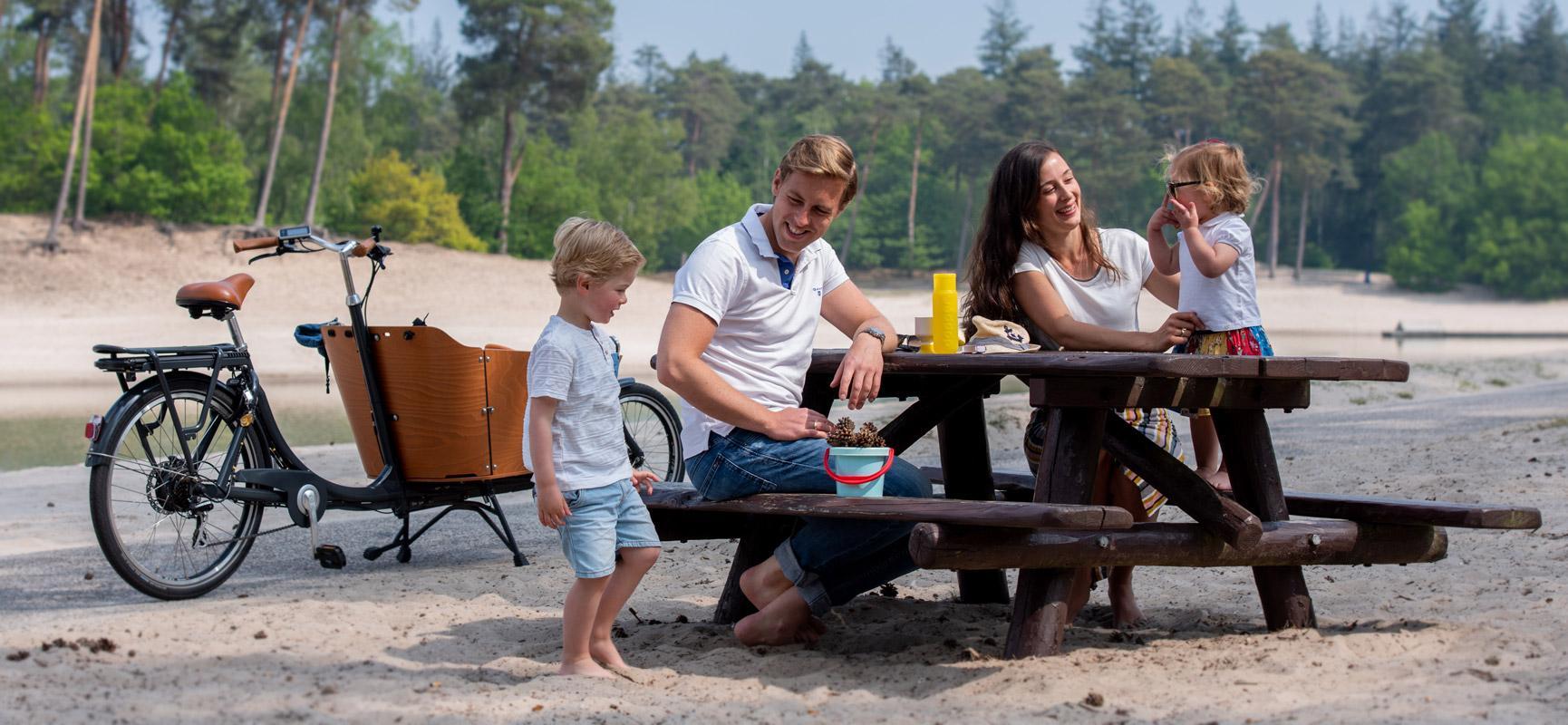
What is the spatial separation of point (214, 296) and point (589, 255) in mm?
2141

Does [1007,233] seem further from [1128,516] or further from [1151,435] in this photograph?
[1128,516]

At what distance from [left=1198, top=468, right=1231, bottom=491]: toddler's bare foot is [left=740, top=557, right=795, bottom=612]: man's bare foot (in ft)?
4.73

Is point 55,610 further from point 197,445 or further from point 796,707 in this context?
point 796,707

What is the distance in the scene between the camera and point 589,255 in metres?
3.93

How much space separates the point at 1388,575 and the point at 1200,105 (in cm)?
6506

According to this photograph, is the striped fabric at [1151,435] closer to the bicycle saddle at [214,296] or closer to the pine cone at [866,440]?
the pine cone at [866,440]

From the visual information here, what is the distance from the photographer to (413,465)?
19.2 ft

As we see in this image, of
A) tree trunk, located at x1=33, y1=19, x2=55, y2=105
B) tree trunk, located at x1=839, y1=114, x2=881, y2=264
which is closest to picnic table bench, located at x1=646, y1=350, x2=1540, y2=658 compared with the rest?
tree trunk, located at x1=33, y1=19, x2=55, y2=105

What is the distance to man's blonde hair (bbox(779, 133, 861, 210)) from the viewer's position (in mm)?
4039

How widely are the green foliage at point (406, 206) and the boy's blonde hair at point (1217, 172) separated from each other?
4473 cm

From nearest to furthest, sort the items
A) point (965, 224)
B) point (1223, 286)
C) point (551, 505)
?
1. point (551, 505)
2. point (1223, 286)
3. point (965, 224)

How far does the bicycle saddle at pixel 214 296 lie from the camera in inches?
212

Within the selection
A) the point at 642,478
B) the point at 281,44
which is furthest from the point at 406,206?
the point at 642,478

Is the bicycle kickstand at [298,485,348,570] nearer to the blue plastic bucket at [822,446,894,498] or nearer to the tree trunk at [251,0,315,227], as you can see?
the blue plastic bucket at [822,446,894,498]
